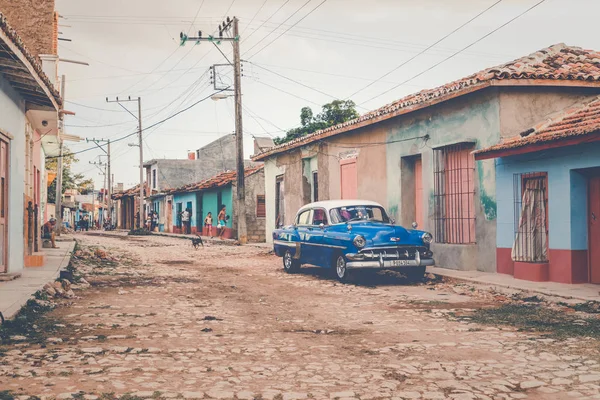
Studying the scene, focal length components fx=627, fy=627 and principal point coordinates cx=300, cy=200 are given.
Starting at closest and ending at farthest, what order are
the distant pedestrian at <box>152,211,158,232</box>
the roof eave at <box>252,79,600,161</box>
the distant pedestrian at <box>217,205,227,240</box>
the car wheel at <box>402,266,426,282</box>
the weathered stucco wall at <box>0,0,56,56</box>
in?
the car wheel at <box>402,266,426,282</box>
the roof eave at <box>252,79,600,161</box>
the weathered stucco wall at <box>0,0,56,56</box>
the distant pedestrian at <box>217,205,227,240</box>
the distant pedestrian at <box>152,211,158,232</box>

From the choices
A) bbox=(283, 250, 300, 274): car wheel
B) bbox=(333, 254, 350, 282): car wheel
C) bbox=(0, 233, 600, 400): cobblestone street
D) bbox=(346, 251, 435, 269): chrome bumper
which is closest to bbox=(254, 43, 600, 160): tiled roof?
bbox=(346, 251, 435, 269): chrome bumper

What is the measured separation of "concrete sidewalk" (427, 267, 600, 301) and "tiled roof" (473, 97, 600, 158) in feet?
7.78

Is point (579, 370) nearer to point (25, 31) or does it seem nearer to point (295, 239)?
point (295, 239)

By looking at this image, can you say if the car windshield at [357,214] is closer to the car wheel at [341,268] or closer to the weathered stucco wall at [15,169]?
the car wheel at [341,268]

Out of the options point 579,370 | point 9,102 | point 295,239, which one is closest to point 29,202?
point 9,102

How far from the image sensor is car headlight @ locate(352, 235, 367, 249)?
11461mm

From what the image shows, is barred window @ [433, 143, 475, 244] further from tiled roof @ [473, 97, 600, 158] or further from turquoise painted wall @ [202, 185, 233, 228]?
turquoise painted wall @ [202, 185, 233, 228]

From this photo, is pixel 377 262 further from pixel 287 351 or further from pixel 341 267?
pixel 287 351

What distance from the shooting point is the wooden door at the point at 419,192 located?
16219 millimetres

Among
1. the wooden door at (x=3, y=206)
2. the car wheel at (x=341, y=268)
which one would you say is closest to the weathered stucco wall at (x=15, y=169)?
the wooden door at (x=3, y=206)

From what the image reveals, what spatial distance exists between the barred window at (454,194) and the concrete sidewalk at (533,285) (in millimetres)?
1421

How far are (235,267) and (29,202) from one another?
5164 mm

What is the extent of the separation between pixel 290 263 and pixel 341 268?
2.47m

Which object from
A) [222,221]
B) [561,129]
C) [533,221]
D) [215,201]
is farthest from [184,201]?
[561,129]
